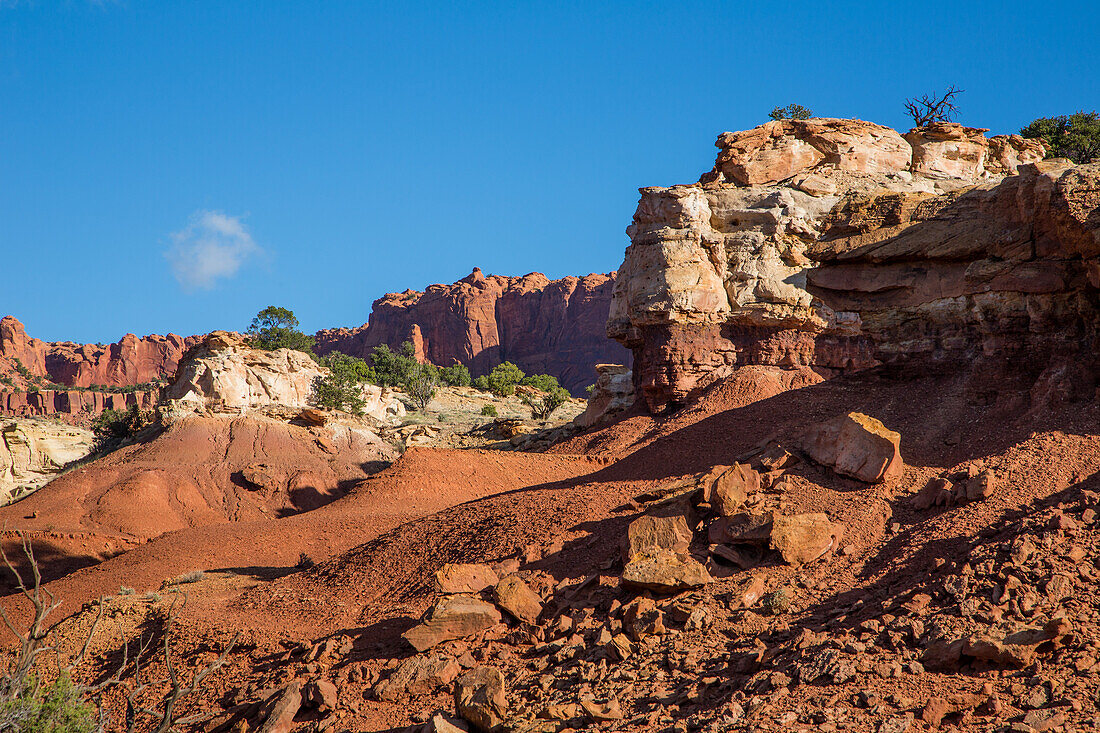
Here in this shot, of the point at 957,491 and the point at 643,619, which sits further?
the point at 957,491

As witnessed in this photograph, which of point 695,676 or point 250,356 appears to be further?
point 250,356

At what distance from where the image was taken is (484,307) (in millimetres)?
96188

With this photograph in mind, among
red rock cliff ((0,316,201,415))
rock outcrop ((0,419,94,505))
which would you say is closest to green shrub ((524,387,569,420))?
rock outcrop ((0,419,94,505))

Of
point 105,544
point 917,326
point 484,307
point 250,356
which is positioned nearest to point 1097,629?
point 917,326

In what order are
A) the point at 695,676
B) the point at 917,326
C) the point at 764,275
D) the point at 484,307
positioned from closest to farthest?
the point at 695,676 → the point at 917,326 → the point at 764,275 → the point at 484,307

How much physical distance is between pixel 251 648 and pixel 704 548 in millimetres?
5848

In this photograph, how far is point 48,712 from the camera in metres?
7.19

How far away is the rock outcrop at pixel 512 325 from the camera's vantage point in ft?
300

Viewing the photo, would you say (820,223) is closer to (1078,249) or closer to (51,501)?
(1078,249)

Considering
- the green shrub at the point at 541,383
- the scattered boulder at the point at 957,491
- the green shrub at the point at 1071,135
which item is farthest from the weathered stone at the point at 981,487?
the green shrub at the point at 541,383

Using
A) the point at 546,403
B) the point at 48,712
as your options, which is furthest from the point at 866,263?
the point at 546,403

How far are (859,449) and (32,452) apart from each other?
31573 millimetres

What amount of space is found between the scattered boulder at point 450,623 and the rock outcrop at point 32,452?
25.0 meters

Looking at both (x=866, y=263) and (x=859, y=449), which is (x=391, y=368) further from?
(x=859, y=449)
